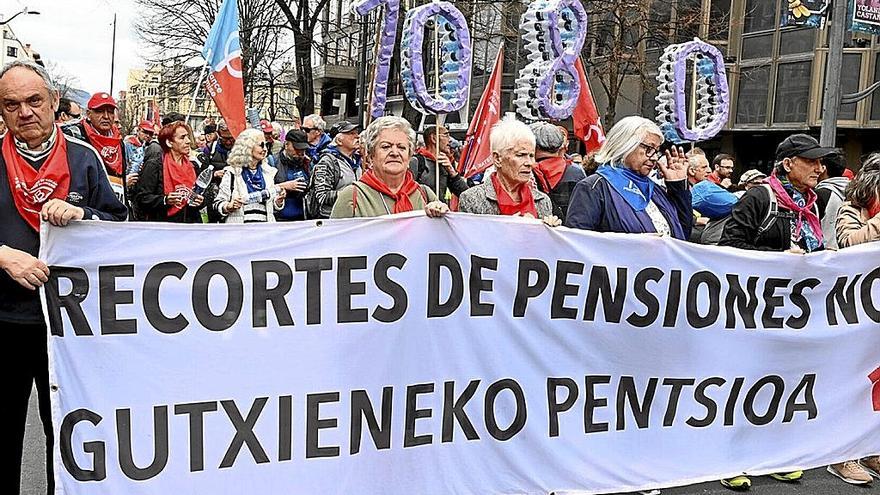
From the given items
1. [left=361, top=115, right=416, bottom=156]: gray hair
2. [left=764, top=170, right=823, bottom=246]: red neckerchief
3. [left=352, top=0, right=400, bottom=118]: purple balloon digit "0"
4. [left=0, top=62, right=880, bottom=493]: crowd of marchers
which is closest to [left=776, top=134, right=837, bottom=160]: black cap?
[left=0, top=62, right=880, bottom=493]: crowd of marchers

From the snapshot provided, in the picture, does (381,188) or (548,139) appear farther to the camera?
(548,139)

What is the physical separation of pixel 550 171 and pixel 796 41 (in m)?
18.5

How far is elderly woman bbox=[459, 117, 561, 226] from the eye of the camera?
4582 mm

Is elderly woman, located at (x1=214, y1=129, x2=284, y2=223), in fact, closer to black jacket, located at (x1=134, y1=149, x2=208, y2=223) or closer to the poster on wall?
black jacket, located at (x1=134, y1=149, x2=208, y2=223)

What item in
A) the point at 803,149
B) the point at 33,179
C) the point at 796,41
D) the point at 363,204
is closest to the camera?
the point at 33,179

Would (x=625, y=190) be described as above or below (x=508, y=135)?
below

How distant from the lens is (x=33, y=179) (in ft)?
10.8

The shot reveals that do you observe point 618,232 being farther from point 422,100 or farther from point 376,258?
point 422,100

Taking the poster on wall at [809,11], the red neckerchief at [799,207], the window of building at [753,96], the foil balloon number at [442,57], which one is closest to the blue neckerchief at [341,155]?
the foil balloon number at [442,57]

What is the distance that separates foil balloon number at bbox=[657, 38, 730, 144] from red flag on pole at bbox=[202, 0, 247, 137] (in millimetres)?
3631

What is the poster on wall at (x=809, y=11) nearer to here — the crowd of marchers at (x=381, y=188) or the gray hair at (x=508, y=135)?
the crowd of marchers at (x=381, y=188)

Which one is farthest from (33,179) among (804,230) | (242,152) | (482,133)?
(482,133)

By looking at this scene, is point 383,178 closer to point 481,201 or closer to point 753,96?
point 481,201

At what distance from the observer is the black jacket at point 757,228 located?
196 inches
